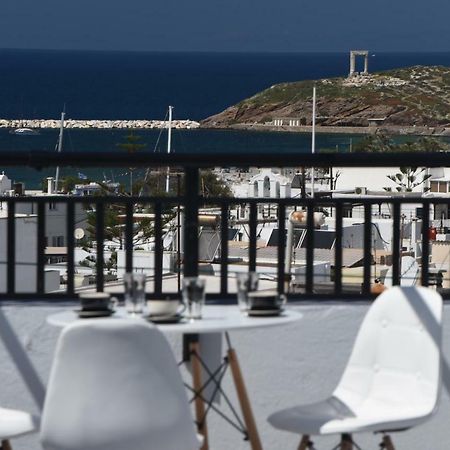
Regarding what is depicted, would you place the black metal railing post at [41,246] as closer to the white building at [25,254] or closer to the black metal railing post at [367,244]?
the black metal railing post at [367,244]

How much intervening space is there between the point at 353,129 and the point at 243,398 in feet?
471

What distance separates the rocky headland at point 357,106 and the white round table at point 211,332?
456ft

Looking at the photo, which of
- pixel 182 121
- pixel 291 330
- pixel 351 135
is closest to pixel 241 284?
pixel 291 330

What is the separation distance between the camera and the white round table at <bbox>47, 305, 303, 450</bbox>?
4.26 meters

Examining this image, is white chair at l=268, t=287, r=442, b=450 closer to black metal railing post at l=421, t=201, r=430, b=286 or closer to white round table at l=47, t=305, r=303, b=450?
white round table at l=47, t=305, r=303, b=450

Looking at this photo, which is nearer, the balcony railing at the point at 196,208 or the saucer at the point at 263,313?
the saucer at the point at 263,313

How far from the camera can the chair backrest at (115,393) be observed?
3959 mm

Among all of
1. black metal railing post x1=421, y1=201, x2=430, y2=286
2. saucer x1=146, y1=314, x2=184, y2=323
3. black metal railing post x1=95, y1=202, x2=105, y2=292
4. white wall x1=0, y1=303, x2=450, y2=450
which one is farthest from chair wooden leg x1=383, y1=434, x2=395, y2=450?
black metal railing post x1=95, y1=202, x2=105, y2=292

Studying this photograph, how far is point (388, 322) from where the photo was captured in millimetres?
4633

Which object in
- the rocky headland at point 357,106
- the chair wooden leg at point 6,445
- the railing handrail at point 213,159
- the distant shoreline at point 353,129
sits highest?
the rocky headland at point 357,106

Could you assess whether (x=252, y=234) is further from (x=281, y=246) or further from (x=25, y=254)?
(x=25, y=254)

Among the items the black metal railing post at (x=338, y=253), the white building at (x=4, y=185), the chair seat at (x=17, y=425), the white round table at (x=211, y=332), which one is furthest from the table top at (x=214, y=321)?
the white building at (x=4, y=185)

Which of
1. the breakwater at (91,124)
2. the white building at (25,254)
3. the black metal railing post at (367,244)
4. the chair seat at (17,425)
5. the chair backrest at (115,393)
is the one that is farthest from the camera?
the breakwater at (91,124)

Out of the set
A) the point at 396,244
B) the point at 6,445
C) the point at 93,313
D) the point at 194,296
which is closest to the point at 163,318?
the point at 194,296
